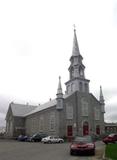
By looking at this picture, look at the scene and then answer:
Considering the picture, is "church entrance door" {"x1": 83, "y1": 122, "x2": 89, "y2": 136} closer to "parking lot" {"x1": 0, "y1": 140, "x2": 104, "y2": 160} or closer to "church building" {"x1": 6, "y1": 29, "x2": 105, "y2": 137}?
"church building" {"x1": 6, "y1": 29, "x2": 105, "y2": 137}

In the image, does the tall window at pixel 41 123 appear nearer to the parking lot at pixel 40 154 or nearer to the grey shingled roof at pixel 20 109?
the grey shingled roof at pixel 20 109

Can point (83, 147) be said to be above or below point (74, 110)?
below

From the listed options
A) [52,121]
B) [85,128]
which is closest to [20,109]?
[52,121]

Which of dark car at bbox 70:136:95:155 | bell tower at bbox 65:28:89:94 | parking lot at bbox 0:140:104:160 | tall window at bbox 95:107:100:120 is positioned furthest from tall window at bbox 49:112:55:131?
dark car at bbox 70:136:95:155

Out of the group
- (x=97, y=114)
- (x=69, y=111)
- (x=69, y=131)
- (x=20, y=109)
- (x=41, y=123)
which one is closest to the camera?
(x=69, y=131)

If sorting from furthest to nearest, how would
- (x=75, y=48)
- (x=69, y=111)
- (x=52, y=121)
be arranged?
(x=75, y=48) → (x=52, y=121) → (x=69, y=111)

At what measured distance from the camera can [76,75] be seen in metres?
59.8

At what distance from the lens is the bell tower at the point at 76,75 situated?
2331 inches

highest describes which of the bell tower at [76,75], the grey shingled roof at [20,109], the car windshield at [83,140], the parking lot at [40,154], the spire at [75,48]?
the spire at [75,48]

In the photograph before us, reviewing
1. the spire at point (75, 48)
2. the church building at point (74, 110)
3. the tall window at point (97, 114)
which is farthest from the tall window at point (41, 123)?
the spire at point (75, 48)

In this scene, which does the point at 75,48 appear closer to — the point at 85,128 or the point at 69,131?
the point at 85,128

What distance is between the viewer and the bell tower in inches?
2331

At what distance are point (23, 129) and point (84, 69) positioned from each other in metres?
28.6

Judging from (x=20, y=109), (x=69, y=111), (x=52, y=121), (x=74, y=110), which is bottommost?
(x=52, y=121)
